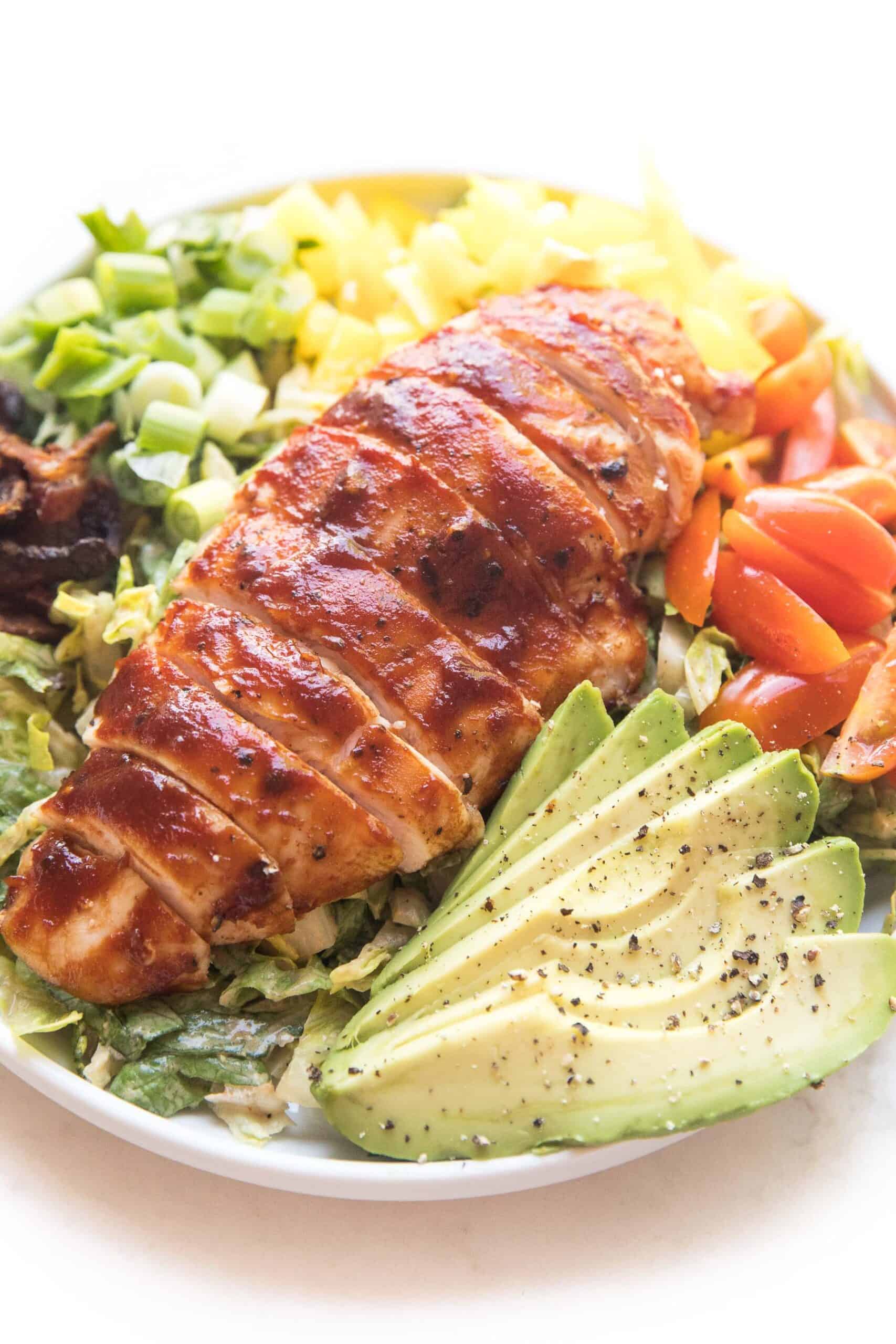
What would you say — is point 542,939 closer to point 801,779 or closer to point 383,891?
point 383,891

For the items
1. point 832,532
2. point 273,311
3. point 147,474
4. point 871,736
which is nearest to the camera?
point 871,736

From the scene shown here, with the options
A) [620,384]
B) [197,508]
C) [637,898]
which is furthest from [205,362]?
[637,898]

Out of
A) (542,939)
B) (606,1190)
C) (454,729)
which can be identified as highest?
(454,729)

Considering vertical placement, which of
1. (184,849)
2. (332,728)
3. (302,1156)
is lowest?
(302,1156)

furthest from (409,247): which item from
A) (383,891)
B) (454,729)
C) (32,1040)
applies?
(32,1040)

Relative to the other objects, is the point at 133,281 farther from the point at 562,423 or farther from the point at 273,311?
the point at 562,423

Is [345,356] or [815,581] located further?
[345,356]
